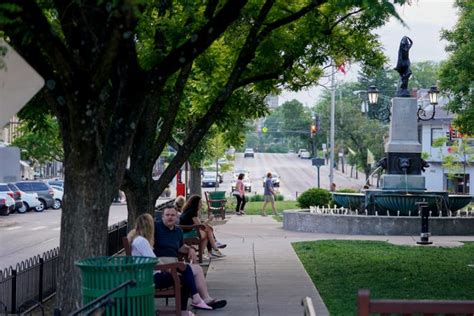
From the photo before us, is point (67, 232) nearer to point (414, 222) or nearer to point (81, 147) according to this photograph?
point (81, 147)

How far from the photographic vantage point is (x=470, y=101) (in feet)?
104

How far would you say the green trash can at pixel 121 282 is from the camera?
24.6 ft

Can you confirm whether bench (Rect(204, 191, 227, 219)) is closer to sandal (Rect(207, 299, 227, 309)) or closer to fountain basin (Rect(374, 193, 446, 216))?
fountain basin (Rect(374, 193, 446, 216))

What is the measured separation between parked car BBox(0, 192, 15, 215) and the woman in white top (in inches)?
1209

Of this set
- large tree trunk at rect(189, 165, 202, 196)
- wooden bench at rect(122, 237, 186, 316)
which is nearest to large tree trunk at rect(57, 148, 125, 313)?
wooden bench at rect(122, 237, 186, 316)

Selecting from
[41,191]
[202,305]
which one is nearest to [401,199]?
[202,305]

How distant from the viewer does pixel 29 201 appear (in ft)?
146

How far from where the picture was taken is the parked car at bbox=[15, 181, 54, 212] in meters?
45.6

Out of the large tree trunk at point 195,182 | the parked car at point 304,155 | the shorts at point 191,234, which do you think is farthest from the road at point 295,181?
the shorts at point 191,234

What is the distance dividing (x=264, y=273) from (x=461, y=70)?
718 inches

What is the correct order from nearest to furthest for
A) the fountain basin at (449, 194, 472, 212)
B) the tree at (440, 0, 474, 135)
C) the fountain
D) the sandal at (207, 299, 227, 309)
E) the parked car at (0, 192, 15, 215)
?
the sandal at (207, 299, 227, 309)
the fountain
the fountain basin at (449, 194, 472, 212)
the tree at (440, 0, 474, 135)
the parked car at (0, 192, 15, 215)

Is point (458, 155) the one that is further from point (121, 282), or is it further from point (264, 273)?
point (121, 282)

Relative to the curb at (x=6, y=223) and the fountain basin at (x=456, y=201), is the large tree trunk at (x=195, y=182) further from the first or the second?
the fountain basin at (x=456, y=201)

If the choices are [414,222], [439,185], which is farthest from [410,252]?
Result: [439,185]
